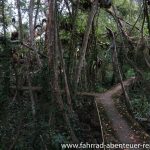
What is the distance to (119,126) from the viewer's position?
813cm

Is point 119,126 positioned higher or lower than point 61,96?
lower

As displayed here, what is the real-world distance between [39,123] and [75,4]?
320 cm

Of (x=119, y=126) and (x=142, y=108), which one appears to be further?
(x=142, y=108)

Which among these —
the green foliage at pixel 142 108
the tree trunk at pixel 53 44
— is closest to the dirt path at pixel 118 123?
the green foliage at pixel 142 108

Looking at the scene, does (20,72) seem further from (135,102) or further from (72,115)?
(135,102)

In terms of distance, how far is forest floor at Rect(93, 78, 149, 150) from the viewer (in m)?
7.43

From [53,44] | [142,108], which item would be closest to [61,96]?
[53,44]

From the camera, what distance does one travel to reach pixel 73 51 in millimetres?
10109

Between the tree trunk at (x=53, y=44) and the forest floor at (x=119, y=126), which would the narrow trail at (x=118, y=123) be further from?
the tree trunk at (x=53, y=44)

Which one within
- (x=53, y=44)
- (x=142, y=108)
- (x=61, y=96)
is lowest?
(x=142, y=108)

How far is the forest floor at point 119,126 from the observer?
7.43 metres

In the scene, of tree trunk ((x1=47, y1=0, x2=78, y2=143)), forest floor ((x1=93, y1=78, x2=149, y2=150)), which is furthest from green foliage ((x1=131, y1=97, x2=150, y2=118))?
tree trunk ((x1=47, y1=0, x2=78, y2=143))

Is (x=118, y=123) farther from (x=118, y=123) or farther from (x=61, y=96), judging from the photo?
(x=61, y=96)

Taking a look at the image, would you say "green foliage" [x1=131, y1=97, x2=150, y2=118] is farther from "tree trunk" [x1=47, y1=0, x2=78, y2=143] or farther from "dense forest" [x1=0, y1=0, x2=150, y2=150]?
"tree trunk" [x1=47, y1=0, x2=78, y2=143]
